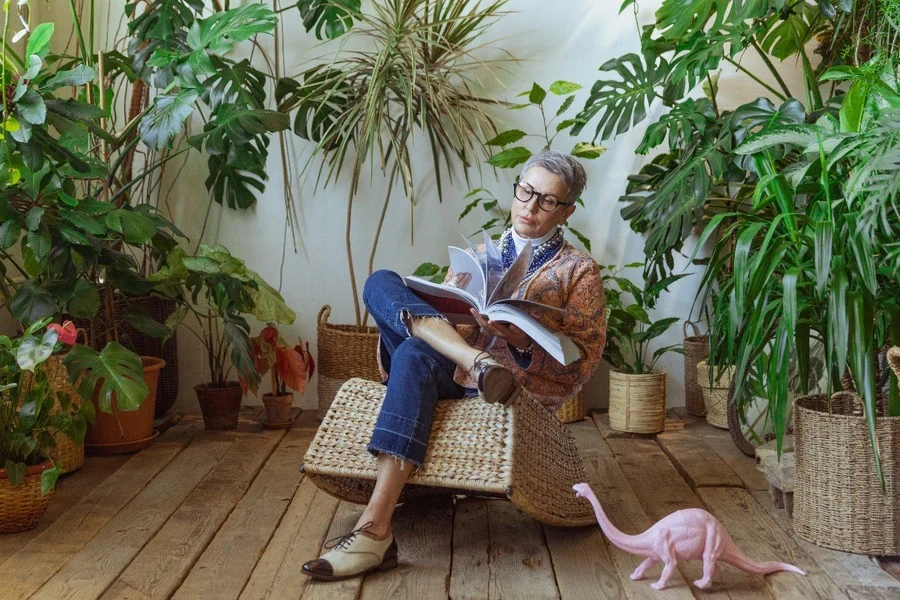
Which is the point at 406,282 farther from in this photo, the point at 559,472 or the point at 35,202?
the point at 35,202

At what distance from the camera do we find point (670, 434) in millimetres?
3348

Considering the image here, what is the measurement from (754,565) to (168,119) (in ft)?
6.12

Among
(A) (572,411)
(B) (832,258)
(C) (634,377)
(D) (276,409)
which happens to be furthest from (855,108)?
(D) (276,409)

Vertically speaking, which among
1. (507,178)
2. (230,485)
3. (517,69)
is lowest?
(230,485)

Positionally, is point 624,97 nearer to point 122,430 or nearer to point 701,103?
point 701,103

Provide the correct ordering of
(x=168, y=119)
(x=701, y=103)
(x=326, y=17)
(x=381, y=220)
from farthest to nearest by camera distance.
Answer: (x=381, y=220), (x=326, y=17), (x=701, y=103), (x=168, y=119)

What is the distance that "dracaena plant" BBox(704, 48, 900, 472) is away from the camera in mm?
1876

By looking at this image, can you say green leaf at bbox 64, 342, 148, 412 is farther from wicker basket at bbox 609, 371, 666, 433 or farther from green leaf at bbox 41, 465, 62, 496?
wicker basket at bbox 609, 371, 666, 433

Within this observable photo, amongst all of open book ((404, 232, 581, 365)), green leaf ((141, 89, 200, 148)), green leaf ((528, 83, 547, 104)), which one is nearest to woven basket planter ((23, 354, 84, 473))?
green leaf ((141, 89, 200, 148))

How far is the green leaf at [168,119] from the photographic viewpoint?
103 inches

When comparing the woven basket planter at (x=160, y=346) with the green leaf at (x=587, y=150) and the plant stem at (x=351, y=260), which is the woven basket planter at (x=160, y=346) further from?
the green leaf at (x=587, y=150)

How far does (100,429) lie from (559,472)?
1568 mm

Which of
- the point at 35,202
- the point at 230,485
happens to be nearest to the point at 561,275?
the point at 230,485

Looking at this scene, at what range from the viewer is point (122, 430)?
9.96 feet
